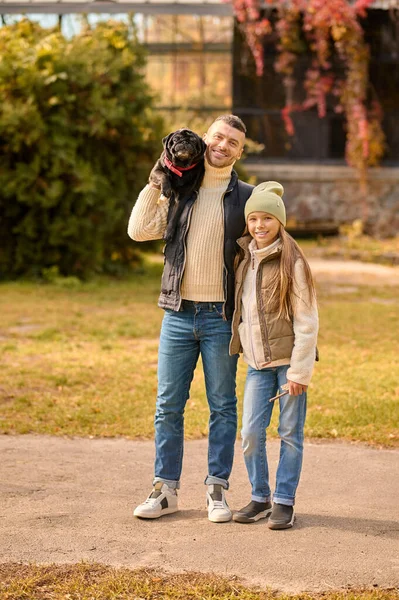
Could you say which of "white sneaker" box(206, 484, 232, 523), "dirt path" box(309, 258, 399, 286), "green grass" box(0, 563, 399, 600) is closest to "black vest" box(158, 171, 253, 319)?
"white sneaker" box(206, 484, 232, 523)

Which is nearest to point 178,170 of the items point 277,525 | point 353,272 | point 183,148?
point 183,148

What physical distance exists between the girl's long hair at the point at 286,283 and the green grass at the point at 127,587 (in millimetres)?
1255

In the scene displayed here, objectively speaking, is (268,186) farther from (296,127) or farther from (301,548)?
(296,127)

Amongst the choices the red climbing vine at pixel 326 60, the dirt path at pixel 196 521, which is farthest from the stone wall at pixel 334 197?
the dirt path at pixel 196 521

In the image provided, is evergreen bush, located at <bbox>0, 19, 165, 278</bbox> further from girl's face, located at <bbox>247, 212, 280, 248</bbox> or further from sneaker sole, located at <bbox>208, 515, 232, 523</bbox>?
sneaker sole, located at <bbox>208, 515, 232, 523</bbox>

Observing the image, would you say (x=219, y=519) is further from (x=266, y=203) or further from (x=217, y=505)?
(x=266, y=203)

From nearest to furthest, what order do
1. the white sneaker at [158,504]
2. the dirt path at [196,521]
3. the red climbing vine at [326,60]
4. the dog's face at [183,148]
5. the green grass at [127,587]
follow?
the green grass at [127,587]
the dirt path at [196,521]
the dog's face at [183,148]
the white sneaker at [158,504]
the red climbing vine at [326,60]

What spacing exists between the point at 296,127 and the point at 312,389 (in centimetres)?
1247

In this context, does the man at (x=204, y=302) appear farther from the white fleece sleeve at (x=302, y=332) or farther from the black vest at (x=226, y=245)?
the white fleece sleeve at (x=302, y=332)

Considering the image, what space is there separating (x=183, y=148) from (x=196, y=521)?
1.71m

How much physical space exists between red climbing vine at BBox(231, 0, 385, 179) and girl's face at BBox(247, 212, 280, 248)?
554 inches

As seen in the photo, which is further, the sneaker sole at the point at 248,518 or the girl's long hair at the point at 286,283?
the sneaker sole at the point at 248,518

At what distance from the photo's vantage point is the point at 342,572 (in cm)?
388

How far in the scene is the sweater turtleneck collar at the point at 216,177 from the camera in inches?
177
